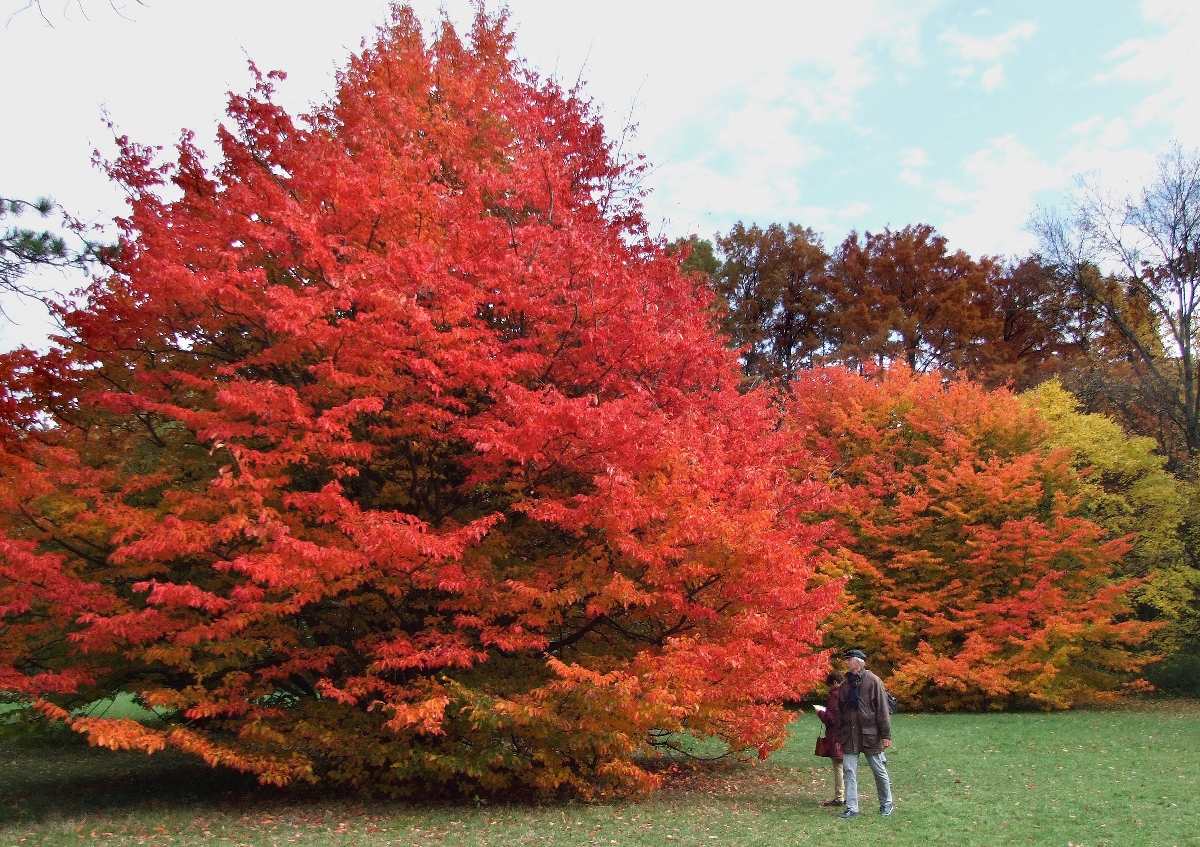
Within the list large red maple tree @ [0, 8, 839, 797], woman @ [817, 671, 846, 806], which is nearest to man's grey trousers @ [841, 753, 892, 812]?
woman @ [817, 671, 846, 806]

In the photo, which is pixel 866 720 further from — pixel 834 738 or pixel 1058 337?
pixel 1058 337

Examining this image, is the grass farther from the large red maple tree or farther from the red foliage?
the red foliage

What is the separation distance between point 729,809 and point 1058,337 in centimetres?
3582

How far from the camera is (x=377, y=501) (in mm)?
10188

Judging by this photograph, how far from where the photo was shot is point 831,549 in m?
20.5

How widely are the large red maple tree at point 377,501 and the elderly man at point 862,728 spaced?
1.11 meters

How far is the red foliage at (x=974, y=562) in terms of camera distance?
707 inches

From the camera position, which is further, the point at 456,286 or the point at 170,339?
the point at 170,339

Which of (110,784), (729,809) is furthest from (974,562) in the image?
(110,784)

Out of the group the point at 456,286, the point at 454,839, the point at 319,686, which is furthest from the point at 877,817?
the point at 456,286

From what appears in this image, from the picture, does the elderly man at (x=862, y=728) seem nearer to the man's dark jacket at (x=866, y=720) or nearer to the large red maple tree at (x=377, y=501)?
the man's dark jacket at (x=866, y=720)

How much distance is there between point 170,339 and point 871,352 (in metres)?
30.9

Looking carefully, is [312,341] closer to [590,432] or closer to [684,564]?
[590,432]

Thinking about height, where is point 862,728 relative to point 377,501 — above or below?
below
